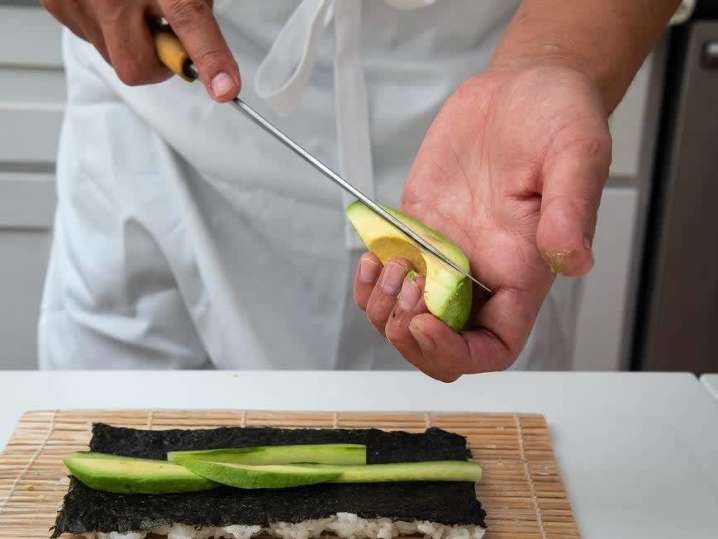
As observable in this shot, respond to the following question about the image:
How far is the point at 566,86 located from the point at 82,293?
27.2 inches

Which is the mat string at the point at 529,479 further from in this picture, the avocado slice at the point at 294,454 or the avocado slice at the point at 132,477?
the avocado slice at the point at 132,477

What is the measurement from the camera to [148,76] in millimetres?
924

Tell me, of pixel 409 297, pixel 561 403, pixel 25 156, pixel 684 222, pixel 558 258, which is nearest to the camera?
pixel 558 258

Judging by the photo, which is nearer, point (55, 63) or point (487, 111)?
point (487, 111)

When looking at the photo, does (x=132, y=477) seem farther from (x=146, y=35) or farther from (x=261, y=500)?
(x=146, y=35)

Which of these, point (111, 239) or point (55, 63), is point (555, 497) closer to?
point (111, 239)

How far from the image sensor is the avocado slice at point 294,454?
0.82 metres

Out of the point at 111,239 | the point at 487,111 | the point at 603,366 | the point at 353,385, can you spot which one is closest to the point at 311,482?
the point at 353,385

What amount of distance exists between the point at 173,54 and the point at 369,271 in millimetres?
268

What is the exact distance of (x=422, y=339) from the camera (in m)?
0.73

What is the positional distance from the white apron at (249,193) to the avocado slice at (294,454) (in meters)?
0.36

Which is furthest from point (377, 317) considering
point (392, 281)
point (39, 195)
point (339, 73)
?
point (39, 195)

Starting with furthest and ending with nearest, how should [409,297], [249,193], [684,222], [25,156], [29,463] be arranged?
[684,222] < [25,156] < [249,193] < [29,463] < [409,297]

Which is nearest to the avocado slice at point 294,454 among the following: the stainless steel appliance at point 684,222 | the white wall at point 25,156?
the white wall at point 25,156
